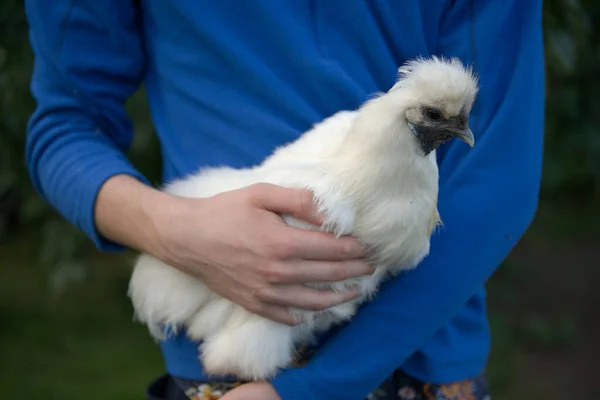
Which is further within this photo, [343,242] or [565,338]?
[565,338]

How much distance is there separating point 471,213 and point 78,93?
637 mm

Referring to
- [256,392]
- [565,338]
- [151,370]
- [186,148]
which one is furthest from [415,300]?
[565,338]

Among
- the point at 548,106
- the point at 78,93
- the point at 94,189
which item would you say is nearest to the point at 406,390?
the point at 94,189

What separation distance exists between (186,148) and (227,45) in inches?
7.2

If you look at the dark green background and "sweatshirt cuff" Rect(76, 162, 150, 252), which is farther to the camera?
the dark green background

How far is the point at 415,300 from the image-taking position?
0.92 metres

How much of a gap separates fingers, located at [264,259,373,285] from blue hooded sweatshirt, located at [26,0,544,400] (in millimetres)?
83

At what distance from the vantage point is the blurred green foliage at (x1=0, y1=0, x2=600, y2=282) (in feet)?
5.83

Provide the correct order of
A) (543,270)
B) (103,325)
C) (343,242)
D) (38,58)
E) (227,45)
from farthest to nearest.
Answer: (543,270) → (103,325) → (38,58) → (227,45) → (343,242)

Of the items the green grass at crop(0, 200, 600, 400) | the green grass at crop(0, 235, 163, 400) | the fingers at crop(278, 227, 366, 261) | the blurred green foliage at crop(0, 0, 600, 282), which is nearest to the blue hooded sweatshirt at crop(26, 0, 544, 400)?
the fingers at crop(278, 227, 366, 261)

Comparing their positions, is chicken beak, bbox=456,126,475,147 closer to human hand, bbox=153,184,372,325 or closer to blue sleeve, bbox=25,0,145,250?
human hand, bbox=153,184,372,325

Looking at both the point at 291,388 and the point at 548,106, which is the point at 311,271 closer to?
the point at 291,388

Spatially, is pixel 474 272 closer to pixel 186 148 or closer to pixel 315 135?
pixel 315 135

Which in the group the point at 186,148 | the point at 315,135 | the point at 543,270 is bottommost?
the point at 543,270
